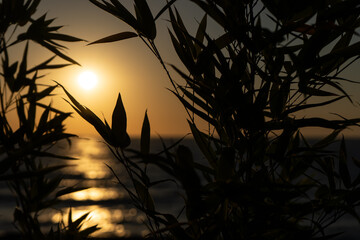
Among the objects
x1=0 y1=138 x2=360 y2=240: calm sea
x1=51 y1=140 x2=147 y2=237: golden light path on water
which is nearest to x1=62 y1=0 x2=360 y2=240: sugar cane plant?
x1=0 y1=138 x2=360 y2=240: calm sea

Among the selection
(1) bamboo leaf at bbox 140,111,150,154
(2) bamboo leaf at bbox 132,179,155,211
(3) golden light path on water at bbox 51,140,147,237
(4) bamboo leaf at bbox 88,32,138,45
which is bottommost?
(2) bamboo leaf at bbox 132,179,155,211

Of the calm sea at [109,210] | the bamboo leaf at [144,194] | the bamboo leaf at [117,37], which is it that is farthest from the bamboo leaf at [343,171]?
the calm sea at [109,210]

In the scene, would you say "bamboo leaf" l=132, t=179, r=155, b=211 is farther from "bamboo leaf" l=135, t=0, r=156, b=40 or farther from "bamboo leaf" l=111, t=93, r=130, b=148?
"bamboo leaf" l=135, t=0, r=156, b=40

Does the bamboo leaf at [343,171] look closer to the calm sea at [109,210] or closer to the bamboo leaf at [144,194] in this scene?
the bamboo leaf at [144,194]

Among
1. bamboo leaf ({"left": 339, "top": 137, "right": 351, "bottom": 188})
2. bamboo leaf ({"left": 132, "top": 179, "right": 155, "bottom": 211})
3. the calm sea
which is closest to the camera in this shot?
bamboo leaf ({"left": 132, "top": 179, "right": 155, "bottom": 211})

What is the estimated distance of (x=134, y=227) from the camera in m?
8.77

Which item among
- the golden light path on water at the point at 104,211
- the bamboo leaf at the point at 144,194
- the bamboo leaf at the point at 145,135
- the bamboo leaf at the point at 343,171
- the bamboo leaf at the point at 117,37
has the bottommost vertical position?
the bamboo leaf at the point at 343,171

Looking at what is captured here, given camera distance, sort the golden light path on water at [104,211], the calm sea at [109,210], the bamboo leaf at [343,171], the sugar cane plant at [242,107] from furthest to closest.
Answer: the golden light path on water at [104,211] → the calm sea at [109,210] → the bamboo leaf at [343,171] → the sugar cane plant at [242,107]

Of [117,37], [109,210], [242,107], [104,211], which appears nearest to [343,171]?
[242,107]

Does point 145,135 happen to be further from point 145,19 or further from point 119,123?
point 145,19

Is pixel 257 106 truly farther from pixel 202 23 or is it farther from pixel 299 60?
pixel 202 23

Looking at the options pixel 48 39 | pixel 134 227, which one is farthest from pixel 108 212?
pixel 48 39

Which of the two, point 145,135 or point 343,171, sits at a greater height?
point 145,135

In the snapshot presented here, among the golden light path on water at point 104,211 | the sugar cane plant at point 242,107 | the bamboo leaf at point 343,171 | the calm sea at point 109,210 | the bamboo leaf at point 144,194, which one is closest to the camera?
the sugar cane plant at point 242,107
